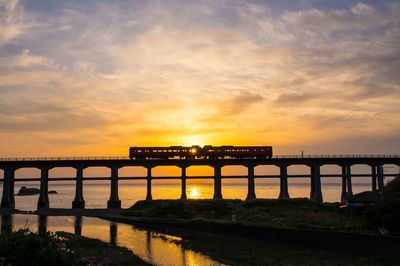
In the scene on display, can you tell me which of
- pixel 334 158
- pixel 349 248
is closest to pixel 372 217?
pixel 349 248

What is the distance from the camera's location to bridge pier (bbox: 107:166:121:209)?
81.4 meters

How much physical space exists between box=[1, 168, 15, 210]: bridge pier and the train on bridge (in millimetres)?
24038

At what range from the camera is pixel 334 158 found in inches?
3583

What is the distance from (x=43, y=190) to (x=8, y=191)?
6411 millimetres

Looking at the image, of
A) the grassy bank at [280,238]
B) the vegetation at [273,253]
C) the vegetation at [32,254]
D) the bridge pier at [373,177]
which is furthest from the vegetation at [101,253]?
the bridge pier at [373,177]

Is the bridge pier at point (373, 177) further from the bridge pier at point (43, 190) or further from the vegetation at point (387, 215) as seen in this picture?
the bridge pier at point (43, 190)

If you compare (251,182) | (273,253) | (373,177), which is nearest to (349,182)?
(373,177)

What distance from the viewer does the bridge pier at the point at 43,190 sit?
267ft

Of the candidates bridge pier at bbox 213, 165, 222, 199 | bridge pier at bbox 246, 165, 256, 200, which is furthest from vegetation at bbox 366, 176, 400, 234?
bridge pier at bbox 213, 165, 222, 199

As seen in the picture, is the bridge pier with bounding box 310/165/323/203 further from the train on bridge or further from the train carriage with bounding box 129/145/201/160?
the train carriage with bounding box 129/145/201/160

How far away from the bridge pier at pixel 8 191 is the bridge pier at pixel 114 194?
18.6 m

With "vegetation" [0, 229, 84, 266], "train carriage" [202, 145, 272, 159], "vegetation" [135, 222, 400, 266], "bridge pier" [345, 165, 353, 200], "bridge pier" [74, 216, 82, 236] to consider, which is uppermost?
"train carriage" [202, 145, 272, 159]

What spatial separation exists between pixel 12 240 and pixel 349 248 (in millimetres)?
22909

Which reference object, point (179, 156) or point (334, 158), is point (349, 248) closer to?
point (179, 156)
